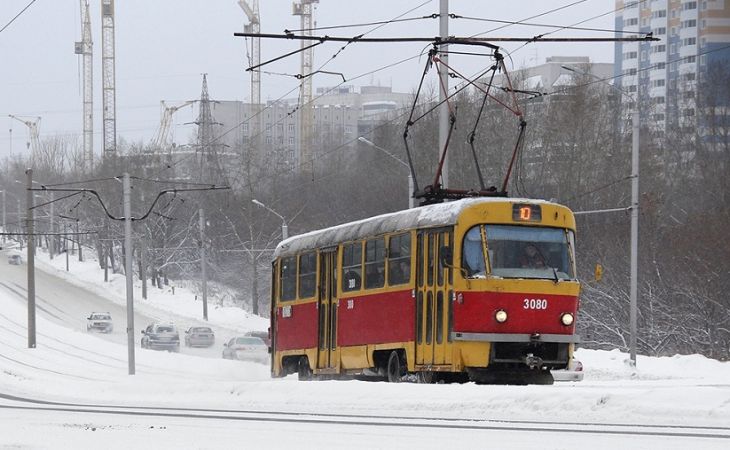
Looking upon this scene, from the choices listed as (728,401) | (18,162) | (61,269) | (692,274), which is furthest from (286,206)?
(18,162)

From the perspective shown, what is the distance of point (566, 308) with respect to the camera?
20812 mm

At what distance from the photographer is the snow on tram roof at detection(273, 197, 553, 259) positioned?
20.7 meters

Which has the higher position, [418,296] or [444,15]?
[444,15]

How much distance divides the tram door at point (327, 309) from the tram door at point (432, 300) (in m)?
3.81

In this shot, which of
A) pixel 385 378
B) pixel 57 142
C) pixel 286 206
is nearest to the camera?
pixel 385 378

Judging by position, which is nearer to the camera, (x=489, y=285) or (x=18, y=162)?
(x=489, y=285)

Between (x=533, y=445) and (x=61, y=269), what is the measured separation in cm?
10576

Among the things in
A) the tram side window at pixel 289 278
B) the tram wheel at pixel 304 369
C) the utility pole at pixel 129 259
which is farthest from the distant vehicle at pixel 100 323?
the tram wheel at pixel 304 369

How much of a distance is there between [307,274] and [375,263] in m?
3.86

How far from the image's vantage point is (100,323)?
79312 mm

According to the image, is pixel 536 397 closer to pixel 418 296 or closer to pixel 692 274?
pixel 418 296

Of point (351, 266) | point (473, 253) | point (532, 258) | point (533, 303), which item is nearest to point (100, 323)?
point (351, 266)

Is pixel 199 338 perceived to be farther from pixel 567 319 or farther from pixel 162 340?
pixel 567 319

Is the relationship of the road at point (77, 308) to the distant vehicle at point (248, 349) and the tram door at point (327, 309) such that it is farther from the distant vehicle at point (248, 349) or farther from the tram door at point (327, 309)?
the tram door at point (327, 309)
